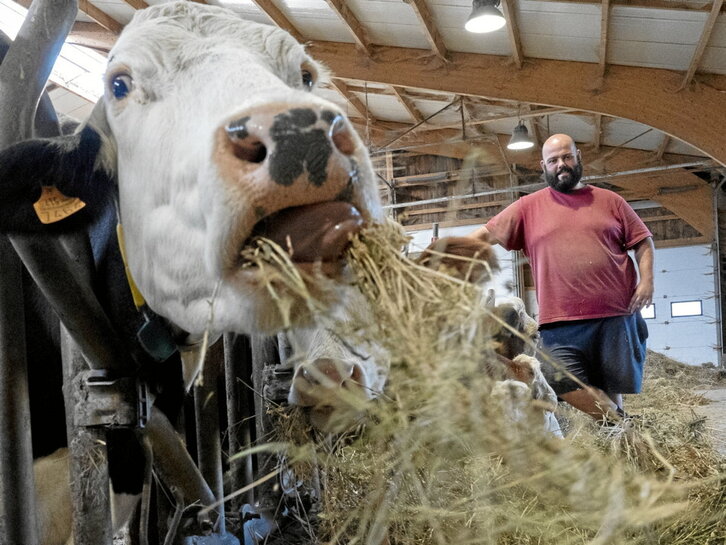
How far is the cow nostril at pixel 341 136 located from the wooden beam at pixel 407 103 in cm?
860

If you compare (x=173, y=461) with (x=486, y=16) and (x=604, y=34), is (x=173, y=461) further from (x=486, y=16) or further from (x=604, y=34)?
(x=604, y=34)

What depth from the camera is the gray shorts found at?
159 inches

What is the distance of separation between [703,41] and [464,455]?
633 centimetres

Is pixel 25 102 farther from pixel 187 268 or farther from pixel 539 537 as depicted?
pixel 539 537

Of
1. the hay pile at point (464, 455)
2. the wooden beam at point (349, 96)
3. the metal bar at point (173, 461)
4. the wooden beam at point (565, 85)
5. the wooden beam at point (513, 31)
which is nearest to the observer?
the hay pile at point (464, 455)

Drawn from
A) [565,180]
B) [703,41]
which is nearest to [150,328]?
[565,180]

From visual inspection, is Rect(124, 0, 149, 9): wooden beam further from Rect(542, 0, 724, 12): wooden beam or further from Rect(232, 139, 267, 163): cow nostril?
Rect(232, 139, 267, 163): cow nostril

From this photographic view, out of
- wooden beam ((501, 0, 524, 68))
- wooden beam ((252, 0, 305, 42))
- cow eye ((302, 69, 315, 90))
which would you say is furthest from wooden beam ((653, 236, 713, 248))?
cow eye ((302, 69, 315, 90))

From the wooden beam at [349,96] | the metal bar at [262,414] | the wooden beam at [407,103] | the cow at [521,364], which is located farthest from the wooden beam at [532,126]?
the metal bar at [262,414]

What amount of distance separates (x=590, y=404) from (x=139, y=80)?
9.84 feet

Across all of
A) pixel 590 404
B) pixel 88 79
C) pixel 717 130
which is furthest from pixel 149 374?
pixel 88 79

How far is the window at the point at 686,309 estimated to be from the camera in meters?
15.3

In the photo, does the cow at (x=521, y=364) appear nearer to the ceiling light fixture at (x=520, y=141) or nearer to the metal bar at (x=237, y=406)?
the metal bar at (x=237, y=406)

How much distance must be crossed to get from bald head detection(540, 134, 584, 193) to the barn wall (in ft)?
33.2
